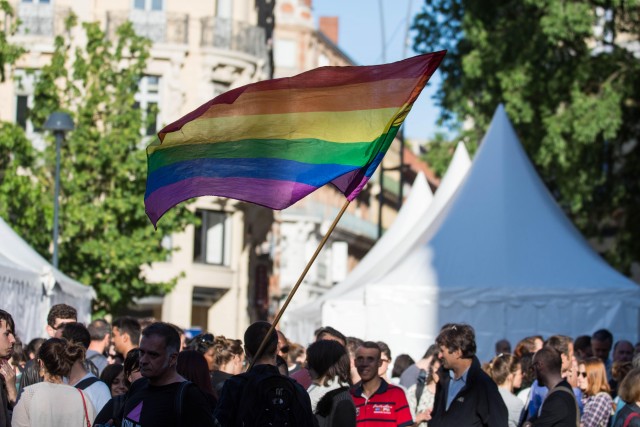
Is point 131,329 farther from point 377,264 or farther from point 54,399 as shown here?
point 377,264

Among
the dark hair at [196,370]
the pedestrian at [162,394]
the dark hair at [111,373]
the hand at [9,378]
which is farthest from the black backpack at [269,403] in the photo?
the dark hair at [111,373]

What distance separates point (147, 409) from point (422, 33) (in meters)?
26.5

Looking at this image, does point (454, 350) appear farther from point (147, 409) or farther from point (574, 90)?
point (574, 90)

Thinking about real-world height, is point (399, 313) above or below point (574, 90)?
below

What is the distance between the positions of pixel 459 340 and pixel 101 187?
794 inches

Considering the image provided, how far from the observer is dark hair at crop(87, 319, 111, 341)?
1157 cm

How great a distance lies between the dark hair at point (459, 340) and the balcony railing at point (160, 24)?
31258mm

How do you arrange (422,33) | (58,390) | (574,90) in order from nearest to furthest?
(58,390) < (574,90) < (422,33)

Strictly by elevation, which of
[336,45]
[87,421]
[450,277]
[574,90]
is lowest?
[87,421]

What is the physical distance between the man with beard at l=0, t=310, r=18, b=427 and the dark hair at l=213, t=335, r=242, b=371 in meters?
2.05

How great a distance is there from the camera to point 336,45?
254ft

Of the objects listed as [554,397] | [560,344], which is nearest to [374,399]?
[554,397]

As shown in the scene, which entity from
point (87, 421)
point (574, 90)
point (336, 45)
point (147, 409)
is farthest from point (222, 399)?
point (336, 45)

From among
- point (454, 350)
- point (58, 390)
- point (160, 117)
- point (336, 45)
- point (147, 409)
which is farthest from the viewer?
point (336, 45)
